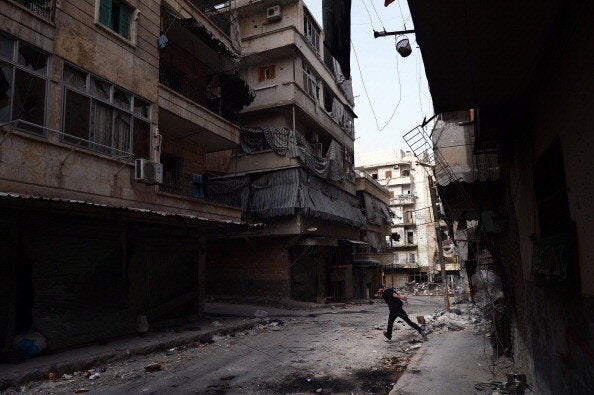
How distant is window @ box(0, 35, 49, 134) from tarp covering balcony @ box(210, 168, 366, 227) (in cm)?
1095

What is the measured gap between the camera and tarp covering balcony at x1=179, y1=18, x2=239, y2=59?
46.2 feet

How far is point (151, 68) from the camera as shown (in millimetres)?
12438

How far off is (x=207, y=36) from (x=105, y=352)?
11023 mm

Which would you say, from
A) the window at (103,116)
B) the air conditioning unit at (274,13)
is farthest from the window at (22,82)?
the air conditioning unit at (274,13)

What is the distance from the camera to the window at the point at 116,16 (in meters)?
11.0

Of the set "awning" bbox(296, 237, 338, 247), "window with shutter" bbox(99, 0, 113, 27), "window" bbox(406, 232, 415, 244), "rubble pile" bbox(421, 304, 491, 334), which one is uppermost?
"window with shutter" bbox(99, 0, 113, 27)

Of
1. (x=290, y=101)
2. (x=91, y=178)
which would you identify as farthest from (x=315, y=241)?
(x=91, y=178)

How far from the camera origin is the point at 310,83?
915 inches

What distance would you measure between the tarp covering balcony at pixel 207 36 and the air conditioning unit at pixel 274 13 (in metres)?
6.04

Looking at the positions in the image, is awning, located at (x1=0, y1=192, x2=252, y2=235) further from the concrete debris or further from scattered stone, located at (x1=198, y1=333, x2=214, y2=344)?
the concrete debris

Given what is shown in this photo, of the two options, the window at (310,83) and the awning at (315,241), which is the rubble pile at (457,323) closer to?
the awning at (315,241)

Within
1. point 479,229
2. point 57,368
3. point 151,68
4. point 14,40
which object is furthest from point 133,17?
point 479,229

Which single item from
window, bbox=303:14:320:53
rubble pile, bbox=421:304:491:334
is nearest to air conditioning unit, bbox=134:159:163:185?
rubble pile, bbox=421:304:491:334

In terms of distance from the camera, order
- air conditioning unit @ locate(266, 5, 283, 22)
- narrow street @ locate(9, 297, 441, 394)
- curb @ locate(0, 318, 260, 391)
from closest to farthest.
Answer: narrow street @ locate(9, 297, 441, 394)
curb @ locate(0, 318, 260, 391)
air conditioning unit @ locate(266, 5, 283, 22)
